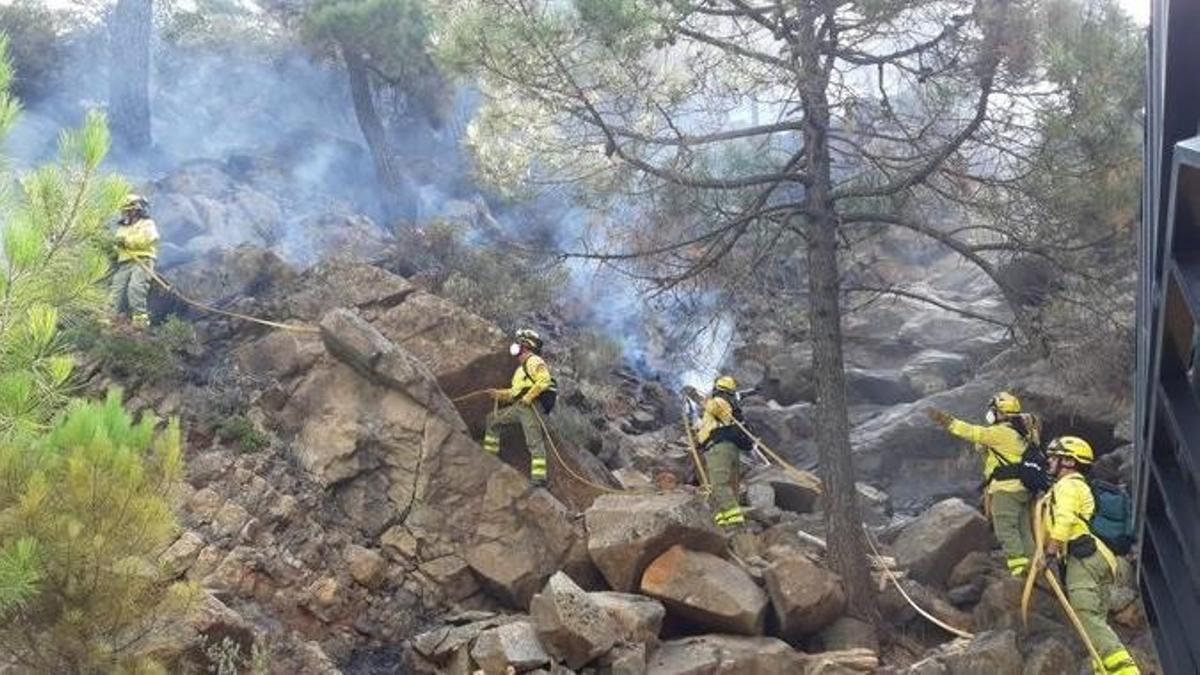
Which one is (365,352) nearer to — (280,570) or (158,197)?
(280,570)

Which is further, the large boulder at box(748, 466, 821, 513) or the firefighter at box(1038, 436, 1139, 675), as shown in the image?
the large boulder at box(748, 466, 821, 513)

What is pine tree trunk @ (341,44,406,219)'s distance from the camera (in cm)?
2083

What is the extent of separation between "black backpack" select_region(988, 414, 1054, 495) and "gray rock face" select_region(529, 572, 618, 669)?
13.6 feet

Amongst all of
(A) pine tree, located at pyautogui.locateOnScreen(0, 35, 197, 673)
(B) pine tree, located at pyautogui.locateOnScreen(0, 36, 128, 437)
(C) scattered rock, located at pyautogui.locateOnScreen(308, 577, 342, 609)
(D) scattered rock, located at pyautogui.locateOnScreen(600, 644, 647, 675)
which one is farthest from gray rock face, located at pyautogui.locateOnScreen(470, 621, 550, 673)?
(B) pine tree, located at pyautogui.locateOnScreen(0, 36, 128, 437)

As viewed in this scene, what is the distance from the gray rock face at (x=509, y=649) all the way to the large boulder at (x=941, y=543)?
4.14 m

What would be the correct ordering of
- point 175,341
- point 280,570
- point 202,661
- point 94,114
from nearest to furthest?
1. point 94,114
2. point 202,661
3. point 280,570
4. point 175,341

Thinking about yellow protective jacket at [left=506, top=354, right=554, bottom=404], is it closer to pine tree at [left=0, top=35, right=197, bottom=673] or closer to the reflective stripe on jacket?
the reflective stripe on jacket

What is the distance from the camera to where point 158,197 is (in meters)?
20.1

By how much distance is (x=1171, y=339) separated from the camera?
2627 millimetres

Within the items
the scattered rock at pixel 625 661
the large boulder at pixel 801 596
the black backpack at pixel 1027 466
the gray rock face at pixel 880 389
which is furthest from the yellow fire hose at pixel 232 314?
the gray rock face at pixel 880 389

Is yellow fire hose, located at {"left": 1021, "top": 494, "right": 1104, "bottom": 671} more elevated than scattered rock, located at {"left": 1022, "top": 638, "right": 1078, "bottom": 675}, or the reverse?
yellow fire hose, located at {"left": 1021, "top": 494, "right": 1104, "bottom": 671}

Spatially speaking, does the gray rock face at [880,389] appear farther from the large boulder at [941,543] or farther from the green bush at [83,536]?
the green bush at [83,536]

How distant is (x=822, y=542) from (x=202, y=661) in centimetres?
Result: 609

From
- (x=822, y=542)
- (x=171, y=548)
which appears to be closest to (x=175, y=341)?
(x=171, y=548)
